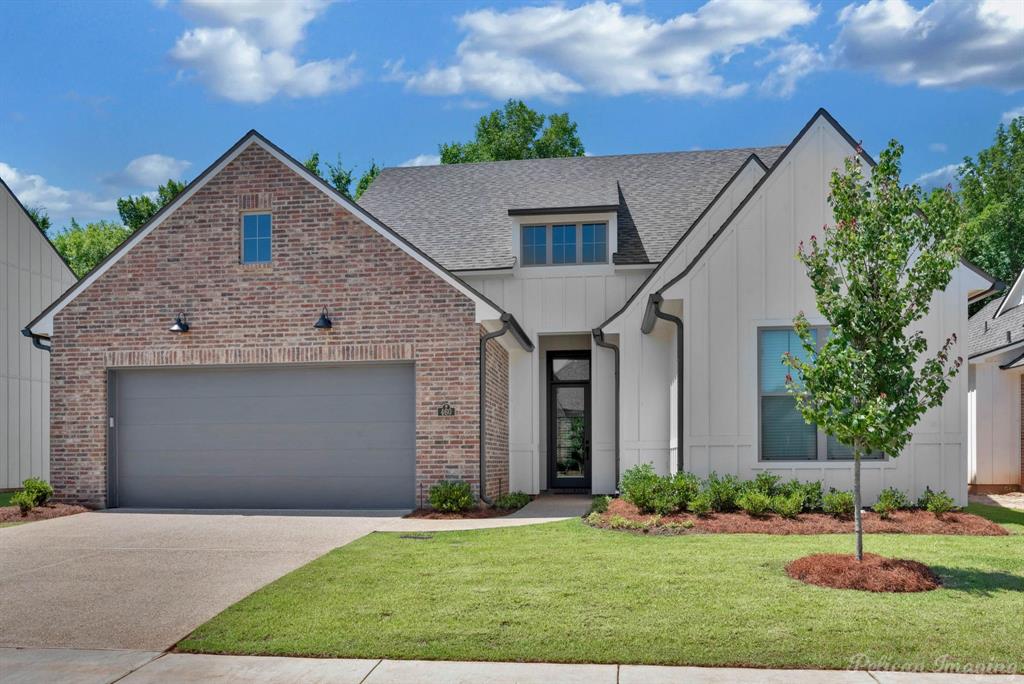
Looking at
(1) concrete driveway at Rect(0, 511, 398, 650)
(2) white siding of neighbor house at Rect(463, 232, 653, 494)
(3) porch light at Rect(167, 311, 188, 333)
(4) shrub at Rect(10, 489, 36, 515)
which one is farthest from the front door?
(4) shrub at Rect(10, 489, 36, 515)

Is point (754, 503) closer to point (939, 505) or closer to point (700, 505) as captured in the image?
point (700, 505)

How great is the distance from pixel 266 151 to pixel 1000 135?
3570 cm

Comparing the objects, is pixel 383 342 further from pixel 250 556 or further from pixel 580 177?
pixel 580 177

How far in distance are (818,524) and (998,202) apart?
32190mm

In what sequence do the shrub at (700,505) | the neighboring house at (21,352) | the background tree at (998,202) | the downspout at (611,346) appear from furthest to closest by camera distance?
the background tree at (998,202) → the neighboring house at (21,352) → the downspout at (611,346) → the shrub at (700,505)

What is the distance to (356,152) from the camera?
1619 inches

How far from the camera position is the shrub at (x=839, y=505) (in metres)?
11.7

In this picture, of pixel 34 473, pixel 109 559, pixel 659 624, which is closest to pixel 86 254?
pixel 34 473

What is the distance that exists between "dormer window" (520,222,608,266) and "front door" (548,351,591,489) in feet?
6.51

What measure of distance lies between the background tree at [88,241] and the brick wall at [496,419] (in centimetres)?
3764

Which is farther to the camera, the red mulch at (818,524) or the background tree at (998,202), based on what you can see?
the background tree at (998,202)

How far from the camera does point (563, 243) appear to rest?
58.3 ft

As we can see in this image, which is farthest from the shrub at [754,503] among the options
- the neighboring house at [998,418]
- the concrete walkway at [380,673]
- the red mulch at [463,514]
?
the neighboring house at [998,418]

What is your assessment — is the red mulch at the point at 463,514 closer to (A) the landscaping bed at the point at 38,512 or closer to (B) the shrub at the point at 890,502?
(B) the shrub at the point at 890,502
